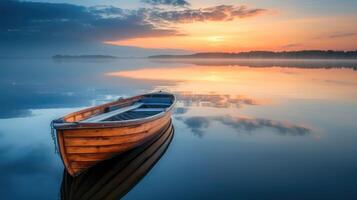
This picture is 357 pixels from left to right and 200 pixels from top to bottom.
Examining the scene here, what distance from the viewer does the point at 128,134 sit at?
29.4ft

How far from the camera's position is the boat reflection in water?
301 inches

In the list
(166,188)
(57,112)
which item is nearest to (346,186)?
(166,188)

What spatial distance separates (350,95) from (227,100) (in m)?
10.6

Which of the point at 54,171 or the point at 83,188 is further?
the point at 54,171

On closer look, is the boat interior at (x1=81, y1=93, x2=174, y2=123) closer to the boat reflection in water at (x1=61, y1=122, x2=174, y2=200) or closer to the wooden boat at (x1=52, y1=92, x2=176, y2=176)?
the wooden boat at (x1=52, y1=92, x2=176, y2=176)

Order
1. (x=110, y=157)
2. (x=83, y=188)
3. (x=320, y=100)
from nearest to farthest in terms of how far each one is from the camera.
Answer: (x=83, y=188), (x=110, y=157), (x=320, y=100)

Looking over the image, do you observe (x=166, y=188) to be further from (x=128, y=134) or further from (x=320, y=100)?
(x=320, y=100)

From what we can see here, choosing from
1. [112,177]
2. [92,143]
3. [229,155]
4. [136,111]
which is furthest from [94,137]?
[136,111]

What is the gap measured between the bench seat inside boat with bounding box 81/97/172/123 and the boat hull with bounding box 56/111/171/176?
1.38 m

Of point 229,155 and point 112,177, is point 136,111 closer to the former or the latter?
point 229,155

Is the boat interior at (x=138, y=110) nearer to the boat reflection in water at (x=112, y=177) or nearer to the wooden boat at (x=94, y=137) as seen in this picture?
the wooden boat at (x=94, y=137)

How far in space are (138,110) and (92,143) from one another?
5054 millimetres

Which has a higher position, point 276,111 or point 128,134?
point 128,134

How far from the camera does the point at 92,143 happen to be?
8070 millimetres
